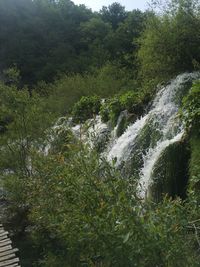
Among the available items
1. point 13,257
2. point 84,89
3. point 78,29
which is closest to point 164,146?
point 13,257

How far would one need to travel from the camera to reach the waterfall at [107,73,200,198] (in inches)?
392

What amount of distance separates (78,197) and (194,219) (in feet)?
4.04

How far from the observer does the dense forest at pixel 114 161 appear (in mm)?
4215

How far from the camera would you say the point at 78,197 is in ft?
14.8

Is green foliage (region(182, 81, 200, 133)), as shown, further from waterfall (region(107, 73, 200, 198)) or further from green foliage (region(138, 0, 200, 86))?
green foliage (region(138, 0, 200, 86))

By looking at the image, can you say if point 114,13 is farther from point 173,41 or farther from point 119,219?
point 119,219

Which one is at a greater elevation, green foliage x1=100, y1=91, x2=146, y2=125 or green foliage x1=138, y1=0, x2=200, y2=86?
green foliage x1=138, y1=0, x2=200, y2=86

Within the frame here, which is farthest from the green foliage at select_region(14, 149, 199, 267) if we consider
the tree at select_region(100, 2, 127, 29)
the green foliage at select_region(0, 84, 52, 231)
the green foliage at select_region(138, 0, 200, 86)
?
the tree at select_region(100, 2, 127, 29)

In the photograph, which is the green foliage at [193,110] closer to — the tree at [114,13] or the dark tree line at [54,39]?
the dark tree line at [54,39]

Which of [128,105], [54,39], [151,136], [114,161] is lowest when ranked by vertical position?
[151,136]

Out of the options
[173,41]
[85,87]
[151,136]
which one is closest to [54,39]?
[85,87]

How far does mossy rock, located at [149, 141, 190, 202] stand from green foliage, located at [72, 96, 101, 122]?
403 inches

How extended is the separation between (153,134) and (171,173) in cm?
218

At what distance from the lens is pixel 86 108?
20.4m
